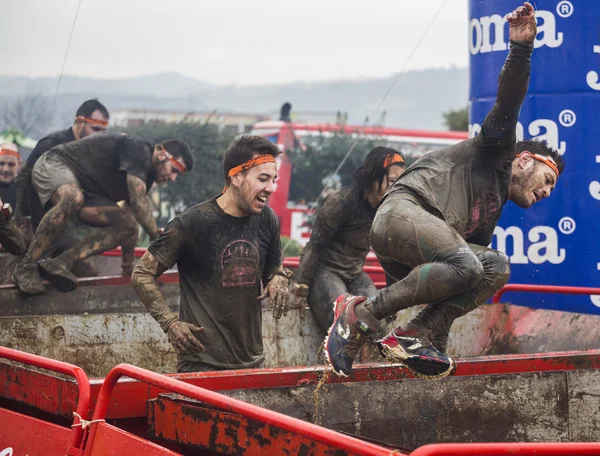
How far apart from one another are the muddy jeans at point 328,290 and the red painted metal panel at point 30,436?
3182 millimetres

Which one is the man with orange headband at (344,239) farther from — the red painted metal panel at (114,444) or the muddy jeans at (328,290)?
the red painted metal panel at (114,444)

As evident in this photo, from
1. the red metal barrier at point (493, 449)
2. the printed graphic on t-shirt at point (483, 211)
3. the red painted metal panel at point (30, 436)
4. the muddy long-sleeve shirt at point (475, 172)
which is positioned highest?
the muddy long-sleeve shirt at point (475, 172)

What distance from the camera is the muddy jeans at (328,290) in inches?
303

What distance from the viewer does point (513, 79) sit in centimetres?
482

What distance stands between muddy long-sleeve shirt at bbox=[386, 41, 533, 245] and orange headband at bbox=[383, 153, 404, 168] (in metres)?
2.21

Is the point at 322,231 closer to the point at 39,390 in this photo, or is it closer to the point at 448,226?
the point at 448,226

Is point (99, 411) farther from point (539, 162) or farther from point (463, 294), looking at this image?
point (539, 162)

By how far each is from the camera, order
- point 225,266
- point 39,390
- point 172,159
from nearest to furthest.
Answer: point 39,390 → point 225,266 → point 172,159

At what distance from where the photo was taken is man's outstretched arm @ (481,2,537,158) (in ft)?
15.7

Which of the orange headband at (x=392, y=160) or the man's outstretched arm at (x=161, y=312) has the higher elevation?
the orange headband at (x=392, y=160)

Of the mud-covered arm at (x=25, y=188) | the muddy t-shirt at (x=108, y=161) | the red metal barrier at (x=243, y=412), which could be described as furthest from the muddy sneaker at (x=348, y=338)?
the mud-covered arm at (x=25, y=188)

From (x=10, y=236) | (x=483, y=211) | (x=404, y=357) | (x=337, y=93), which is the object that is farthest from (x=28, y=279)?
(x=337, y=93)

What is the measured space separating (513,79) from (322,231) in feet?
9.99

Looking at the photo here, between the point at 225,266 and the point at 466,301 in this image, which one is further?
the point at 225,266
